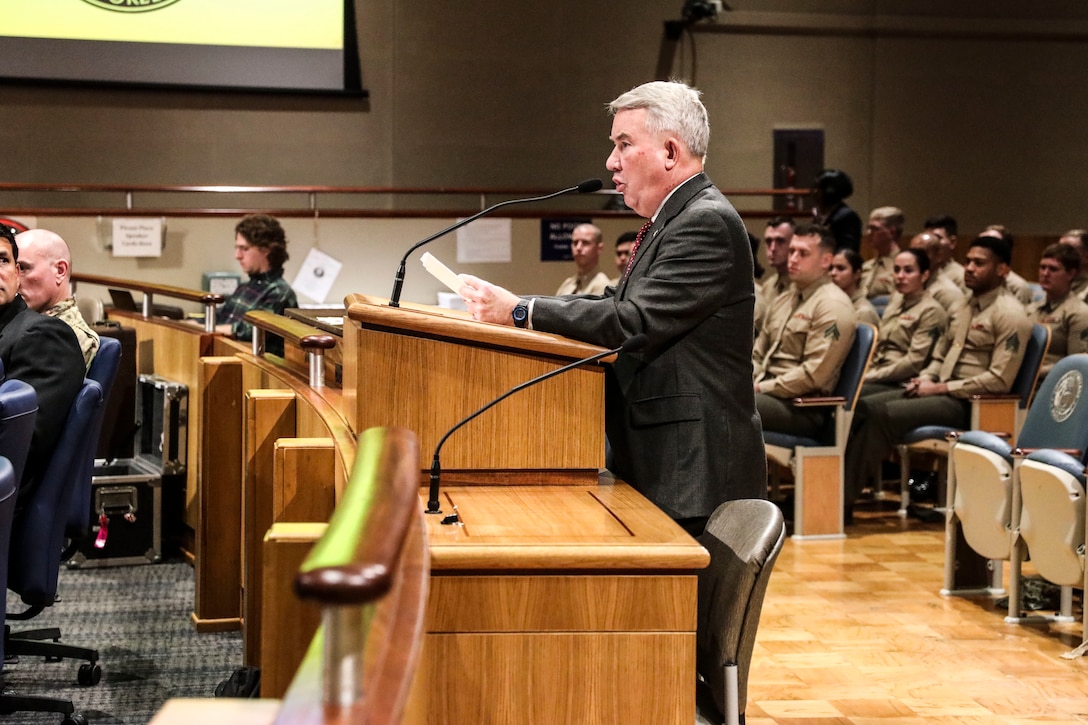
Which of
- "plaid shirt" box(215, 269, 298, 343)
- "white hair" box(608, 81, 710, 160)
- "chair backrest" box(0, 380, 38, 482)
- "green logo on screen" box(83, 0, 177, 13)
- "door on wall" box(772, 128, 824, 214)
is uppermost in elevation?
"green logo on screen" box(83, 0, 177, 13)

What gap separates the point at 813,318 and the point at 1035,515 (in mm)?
1842

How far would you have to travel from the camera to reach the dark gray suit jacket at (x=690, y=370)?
6.73 feet

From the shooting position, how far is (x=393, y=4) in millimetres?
8734

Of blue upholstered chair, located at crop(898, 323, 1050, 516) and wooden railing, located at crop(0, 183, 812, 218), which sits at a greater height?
wooden railing, located at crop(0, 183, 812, 218)

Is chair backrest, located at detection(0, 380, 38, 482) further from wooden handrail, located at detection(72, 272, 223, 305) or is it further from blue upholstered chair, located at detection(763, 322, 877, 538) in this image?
blue upholstered chair, located at detection(763, 322, 877, 538)

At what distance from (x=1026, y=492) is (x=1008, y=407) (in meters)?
1.84

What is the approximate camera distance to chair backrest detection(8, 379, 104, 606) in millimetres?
2861

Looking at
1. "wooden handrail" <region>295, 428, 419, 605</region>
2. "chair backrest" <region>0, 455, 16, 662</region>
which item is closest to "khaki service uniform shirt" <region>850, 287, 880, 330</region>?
"chair backrest" <region>0, 455, 16, 662</region>

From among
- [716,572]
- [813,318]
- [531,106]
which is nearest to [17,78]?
[531,106]

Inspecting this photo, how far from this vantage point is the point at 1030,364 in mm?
5566

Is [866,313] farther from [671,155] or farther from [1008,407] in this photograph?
[671,155]

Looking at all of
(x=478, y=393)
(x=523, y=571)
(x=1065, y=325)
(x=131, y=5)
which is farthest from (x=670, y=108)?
(x=131, y=5)

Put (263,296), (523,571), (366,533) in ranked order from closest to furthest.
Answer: (366,533) → (523,571) → (263,296)

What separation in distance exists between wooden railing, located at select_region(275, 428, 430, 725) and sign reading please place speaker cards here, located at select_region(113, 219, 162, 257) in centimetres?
604
